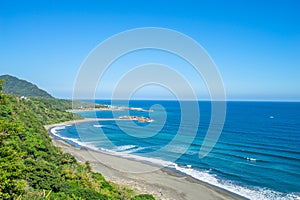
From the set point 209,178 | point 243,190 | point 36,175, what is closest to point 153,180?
point 209,178

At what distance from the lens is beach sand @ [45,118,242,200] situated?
25569 millimetres

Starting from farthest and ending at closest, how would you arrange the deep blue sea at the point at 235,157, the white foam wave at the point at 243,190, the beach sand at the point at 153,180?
the deep blue sea at the point at 235,157 → the beach sand at the point at 153,180 → the white foam wave at the point at 243,190

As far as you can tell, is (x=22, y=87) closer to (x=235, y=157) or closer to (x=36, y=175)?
(x=235, y=157)

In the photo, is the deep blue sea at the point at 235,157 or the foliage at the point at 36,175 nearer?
the foliage at the point at 36,175

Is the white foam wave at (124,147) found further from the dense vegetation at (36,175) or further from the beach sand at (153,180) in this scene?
the dense vegetation at (36,175)

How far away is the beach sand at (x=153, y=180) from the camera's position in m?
25.6

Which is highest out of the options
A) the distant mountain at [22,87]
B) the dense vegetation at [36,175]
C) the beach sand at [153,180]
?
the distant mountain at [22,87]

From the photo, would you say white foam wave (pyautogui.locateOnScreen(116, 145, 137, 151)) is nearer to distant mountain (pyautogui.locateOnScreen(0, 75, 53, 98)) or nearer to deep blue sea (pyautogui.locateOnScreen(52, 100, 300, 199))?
deep blue sea (pyautogui.locateOnScreen(52, 100, 300, 199))

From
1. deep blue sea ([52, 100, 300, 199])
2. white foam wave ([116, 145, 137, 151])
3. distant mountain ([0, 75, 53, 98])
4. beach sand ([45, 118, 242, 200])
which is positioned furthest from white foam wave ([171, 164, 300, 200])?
distant mountain ([0, 75, 53, 98])

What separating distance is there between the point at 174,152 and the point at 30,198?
3287 cm

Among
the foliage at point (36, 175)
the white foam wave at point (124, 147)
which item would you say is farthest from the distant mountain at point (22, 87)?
the foliage at point (36, 175)

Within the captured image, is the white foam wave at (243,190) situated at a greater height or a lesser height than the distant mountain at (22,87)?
lesser

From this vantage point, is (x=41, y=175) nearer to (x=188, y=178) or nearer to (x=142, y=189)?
(x=142, y=189)

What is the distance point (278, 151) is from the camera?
4231cm
